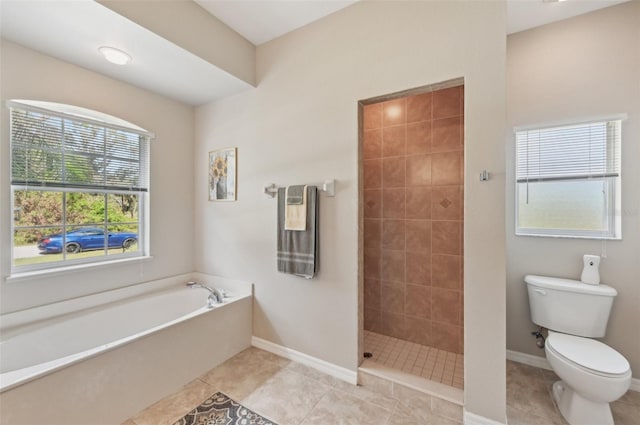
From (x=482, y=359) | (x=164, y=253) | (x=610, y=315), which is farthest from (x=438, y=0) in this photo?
(x=164, y=253)

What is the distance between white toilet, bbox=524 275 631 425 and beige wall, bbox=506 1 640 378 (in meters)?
0.16

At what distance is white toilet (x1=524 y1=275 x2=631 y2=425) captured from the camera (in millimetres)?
1453

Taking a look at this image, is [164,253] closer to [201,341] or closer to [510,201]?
[201,341]

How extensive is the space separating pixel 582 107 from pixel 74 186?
4.07 meters

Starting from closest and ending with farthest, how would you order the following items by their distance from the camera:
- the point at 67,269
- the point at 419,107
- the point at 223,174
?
the point at 67,269 → the point at 419,107 → the point at 223,174

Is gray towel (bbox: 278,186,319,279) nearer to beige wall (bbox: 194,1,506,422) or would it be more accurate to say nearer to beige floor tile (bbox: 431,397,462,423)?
beige wall (bbox: 194,1,506,422)

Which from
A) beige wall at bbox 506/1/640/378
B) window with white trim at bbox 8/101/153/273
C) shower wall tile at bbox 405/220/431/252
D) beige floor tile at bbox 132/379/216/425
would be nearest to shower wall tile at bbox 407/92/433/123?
beige wall at bbox 506/1/640/378

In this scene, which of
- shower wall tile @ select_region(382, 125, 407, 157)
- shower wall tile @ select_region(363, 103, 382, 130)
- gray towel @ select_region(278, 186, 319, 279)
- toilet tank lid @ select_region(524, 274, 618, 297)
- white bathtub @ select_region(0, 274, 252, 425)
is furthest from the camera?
shower wall tile @ select_region(363, 103, 382, 130)

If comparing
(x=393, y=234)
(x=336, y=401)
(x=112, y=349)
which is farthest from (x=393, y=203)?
(x=112, y=349)

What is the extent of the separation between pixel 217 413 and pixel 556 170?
3.07m

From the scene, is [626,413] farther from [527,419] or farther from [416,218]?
[416,218]

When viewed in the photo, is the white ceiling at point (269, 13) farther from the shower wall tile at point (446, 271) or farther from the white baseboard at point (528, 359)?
the white baseboard at point (528, 359)

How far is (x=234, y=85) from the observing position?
2.44 m

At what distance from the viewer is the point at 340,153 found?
2004 mm
